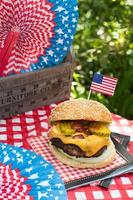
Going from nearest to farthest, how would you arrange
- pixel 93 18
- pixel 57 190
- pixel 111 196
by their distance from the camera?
pixel 57 190 → pixel 111 196 → pixel 93 18

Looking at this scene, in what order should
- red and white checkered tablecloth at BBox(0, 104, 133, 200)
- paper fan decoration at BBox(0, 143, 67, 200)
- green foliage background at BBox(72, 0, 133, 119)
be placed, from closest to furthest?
paper fan decoration at BBox(0, 143, 67, 200)
red and white checkered tablecloth at BBox(0, 104, 133, 200)
green foliage background at BBox(72, 0, 133, 119)

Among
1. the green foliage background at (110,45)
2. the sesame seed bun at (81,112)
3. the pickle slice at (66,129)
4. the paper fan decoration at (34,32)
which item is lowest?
the green foliage background at (110,45)

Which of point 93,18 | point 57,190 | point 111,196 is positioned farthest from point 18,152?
point 93,18

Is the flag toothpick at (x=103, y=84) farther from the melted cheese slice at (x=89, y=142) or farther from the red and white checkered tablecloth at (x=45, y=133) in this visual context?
the melted cheese slice at (x=89, y=142)

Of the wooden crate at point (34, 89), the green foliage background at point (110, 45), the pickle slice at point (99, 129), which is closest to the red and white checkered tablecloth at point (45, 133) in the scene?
the wooden crate at point (34, 89)

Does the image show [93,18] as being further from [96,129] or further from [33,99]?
[96,129]

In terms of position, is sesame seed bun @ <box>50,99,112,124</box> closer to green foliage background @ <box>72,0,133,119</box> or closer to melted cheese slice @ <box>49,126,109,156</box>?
melted cheese slice @ <box>49,126,109,156</box>

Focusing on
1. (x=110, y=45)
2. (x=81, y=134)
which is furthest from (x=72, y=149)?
(x=110, y=45)

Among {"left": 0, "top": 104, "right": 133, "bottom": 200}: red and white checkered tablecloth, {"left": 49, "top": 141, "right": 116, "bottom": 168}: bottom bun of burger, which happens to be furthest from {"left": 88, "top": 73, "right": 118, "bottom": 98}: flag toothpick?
{"left": 49, "top": 141, "right": 116, "bottom": 168}: bottom bun of burger
